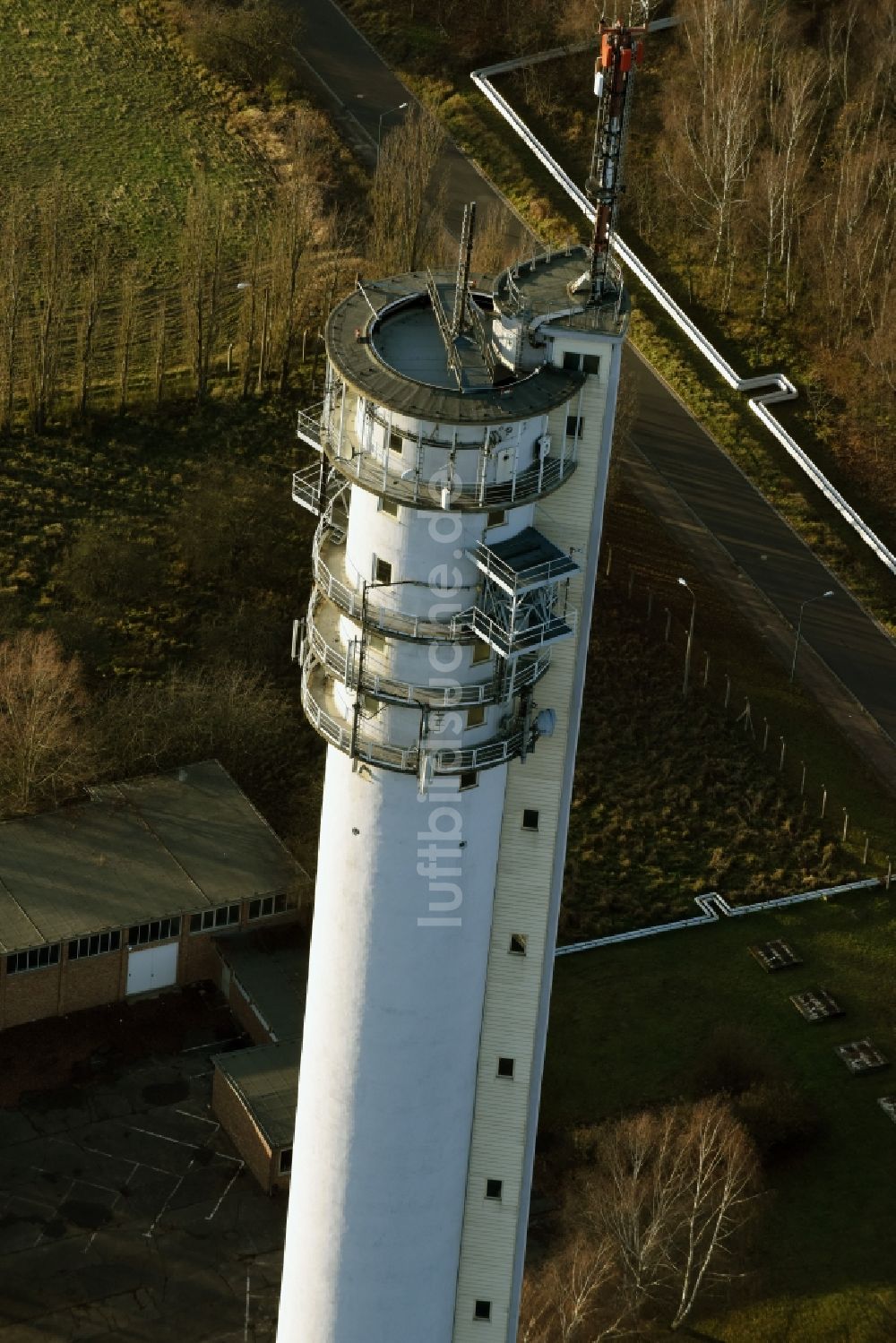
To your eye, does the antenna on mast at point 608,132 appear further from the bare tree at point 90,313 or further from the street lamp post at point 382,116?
the street lamp post at point 382,116

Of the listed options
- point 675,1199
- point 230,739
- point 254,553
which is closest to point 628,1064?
point 675,1199

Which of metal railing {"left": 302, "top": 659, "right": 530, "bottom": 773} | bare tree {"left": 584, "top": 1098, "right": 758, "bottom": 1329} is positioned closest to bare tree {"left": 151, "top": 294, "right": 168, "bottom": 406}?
bare tree {"left": 584, "top": 1098, "right": 758, "bottom": 1329}

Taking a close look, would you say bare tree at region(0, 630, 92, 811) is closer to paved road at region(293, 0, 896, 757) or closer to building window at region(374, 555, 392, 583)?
paved road at region(293, 0, 896, 757)

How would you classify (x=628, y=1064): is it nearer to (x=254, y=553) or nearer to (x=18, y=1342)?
(x=18, y=1342)

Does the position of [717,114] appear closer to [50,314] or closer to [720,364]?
[720,364]

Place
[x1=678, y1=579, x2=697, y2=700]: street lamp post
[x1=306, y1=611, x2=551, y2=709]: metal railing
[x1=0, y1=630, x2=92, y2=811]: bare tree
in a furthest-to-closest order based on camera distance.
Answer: [x1=678, y1=579, x2=697, y2=700]: street lamp post, [x1=0, y1=630, x2=92, y2=811]: bare tree, [x1=306, y1=611, x2=551, y2=709]: metal railing

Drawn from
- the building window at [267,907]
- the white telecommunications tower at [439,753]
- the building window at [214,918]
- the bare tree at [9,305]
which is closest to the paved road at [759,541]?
the bare tree at [9,305]
